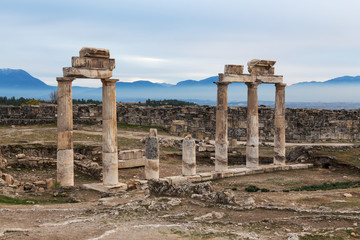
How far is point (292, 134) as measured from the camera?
3116cm

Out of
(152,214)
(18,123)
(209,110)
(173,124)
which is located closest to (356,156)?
(209,110)

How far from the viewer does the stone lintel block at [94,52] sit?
15.9m

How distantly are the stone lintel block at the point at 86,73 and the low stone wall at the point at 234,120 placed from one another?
15.1m

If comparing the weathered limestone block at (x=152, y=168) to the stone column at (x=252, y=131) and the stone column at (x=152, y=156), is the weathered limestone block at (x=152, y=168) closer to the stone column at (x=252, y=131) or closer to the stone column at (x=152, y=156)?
the stone column at (x=152, y=156)

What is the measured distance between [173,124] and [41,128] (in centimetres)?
922

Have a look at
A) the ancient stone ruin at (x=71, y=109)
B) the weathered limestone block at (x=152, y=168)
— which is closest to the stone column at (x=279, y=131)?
the weathered limestone block at (x=152, y=168)

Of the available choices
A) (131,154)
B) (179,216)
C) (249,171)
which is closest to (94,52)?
(131,154)

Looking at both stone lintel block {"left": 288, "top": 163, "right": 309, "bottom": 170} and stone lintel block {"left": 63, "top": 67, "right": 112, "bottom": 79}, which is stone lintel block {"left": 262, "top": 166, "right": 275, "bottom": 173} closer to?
stone lintel block {"left": 288, "top": 163, "right": 309, "bottom": 170}

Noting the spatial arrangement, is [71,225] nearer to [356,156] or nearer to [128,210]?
[128,210]

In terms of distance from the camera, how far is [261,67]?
21.7 m

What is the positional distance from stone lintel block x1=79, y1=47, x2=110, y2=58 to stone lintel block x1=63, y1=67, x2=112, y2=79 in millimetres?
559

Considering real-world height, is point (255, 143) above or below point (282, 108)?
below

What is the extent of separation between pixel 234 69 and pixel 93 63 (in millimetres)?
7117

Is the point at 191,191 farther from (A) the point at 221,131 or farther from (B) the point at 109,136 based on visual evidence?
(A) the point at 221,131
